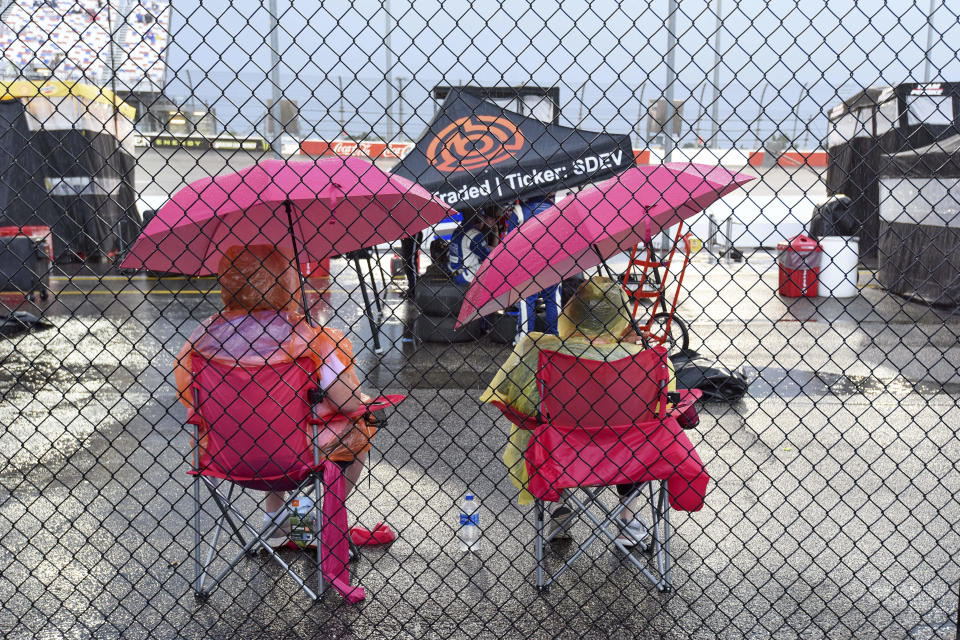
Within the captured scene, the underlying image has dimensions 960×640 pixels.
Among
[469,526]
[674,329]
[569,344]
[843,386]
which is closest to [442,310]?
[674,329]

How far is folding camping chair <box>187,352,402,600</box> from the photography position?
337 cm

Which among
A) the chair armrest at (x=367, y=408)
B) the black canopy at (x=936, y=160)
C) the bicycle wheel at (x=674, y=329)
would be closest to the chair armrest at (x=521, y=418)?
the chair armrest at (x=367, y=408)

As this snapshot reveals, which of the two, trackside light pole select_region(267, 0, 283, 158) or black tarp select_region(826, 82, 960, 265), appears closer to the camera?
trackside light pole select_region(267, 0, 283, 158)

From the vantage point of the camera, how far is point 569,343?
142 inches

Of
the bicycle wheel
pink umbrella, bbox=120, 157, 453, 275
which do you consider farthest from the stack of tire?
pink umbrella, bbox=120, 157, 453, 275

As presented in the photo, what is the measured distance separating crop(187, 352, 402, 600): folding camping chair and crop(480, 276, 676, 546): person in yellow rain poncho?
2.44ft

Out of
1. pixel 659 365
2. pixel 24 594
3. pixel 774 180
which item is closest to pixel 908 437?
pixel 659 365

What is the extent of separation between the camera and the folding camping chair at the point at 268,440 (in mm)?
3365

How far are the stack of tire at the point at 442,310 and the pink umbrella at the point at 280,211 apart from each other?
4.57 meters

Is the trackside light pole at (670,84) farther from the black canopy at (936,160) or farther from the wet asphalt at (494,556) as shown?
the black canopy at (936,160)

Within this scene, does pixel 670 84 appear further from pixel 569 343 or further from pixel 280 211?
pixel 280 211

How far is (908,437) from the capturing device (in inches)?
225

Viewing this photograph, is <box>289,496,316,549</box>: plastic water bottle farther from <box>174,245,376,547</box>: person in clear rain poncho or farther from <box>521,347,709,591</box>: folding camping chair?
<box>521,347,709,591</box>: folding camping chair

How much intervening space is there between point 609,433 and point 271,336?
1.40 metres
